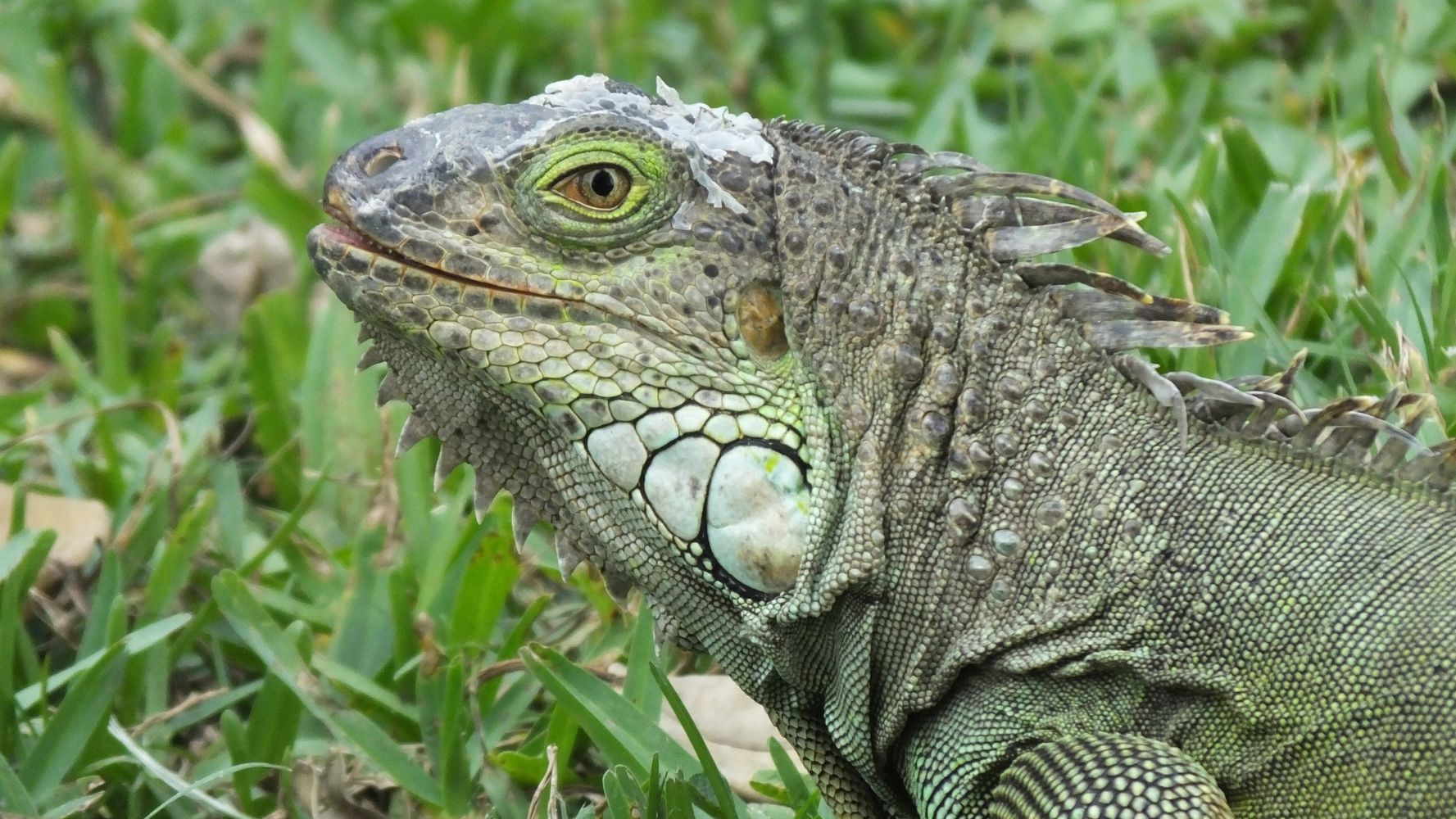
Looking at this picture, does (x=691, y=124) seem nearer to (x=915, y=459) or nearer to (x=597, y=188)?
(x=597, y=188)

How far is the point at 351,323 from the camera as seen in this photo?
563cm

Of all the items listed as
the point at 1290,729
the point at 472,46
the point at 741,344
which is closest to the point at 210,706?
the point at 741,344

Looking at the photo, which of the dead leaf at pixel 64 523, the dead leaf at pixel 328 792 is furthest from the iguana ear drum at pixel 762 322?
the dead leaf at pixel 64 523

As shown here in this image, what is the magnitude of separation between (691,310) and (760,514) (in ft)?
1.38

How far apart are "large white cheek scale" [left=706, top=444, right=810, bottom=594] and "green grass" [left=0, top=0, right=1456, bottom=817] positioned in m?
0.71

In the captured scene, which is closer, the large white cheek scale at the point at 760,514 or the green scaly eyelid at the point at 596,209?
the large white cheek scale at the point at 760,514

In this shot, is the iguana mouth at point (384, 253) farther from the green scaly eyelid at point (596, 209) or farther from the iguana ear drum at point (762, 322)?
the iguana ear drum at point (762, 322)

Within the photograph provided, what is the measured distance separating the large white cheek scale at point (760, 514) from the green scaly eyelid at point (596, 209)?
0.50 m

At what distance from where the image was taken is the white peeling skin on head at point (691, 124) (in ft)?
10.8

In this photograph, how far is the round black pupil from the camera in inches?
129

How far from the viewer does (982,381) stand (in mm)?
3180

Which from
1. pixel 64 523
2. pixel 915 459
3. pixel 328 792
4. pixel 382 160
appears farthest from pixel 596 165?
pixel 64 523

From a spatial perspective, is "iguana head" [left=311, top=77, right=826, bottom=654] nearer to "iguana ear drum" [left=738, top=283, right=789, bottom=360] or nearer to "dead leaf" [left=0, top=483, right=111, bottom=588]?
"iguana ear drum" [left=738, top=283, right=789, bottom=360]

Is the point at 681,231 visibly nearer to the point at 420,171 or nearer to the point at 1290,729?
the point at 420,171
